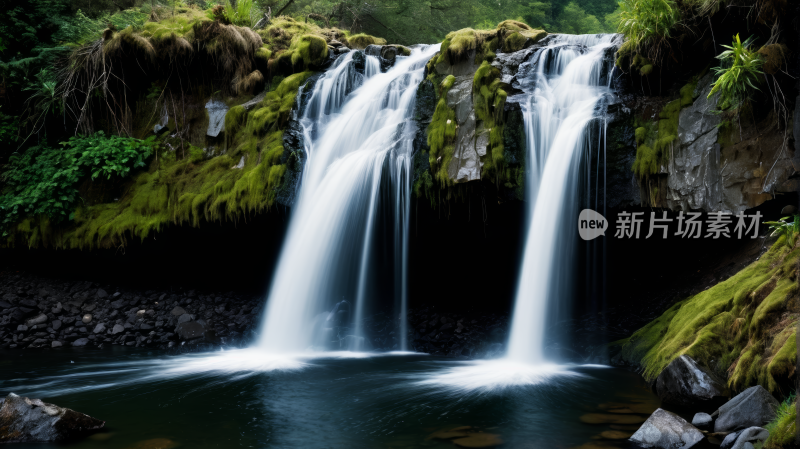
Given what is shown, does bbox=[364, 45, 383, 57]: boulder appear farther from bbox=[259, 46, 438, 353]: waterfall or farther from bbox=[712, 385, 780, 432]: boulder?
bbox=[712, 385, 780, 432]: boulder

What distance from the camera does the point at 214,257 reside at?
1058cm

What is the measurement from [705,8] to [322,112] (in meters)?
6.32

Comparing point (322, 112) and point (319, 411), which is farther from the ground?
point (322, 112)

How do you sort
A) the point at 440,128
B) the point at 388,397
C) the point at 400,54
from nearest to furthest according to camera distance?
the point at 388,397 < the point at 440,128 < the point at 400,54

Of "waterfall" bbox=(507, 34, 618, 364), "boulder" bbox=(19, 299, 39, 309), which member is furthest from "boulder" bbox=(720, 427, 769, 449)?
"boulder" bbox=(19, 299, 39, 309)

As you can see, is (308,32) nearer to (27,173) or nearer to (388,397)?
(27,173)

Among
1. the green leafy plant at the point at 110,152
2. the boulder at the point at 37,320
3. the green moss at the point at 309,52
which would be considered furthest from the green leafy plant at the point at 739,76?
the boulder at the point at 37,320

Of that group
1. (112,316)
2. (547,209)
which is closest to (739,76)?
(547,209)

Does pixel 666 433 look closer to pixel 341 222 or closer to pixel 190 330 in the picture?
pixel 341 222

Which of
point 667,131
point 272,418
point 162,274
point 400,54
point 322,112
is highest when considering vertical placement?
Result: point 400,54

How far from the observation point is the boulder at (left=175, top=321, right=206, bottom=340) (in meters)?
9.25

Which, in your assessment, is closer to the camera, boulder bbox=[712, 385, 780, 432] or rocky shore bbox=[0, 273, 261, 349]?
boulder bbox=[712, 385, 780, 432]

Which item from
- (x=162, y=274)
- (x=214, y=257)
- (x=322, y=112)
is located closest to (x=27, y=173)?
(x=162, y=274)

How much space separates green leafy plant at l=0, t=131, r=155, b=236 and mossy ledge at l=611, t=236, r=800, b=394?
31.9 feet
